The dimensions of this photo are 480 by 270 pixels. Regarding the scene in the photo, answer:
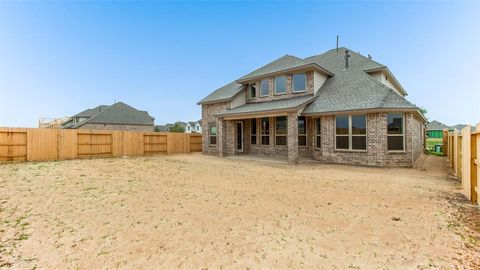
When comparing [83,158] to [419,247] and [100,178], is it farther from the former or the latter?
[419,247]

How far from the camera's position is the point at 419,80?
1157 inches

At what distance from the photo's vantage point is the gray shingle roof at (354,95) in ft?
37.1

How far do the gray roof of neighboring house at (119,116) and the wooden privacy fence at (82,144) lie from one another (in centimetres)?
2399

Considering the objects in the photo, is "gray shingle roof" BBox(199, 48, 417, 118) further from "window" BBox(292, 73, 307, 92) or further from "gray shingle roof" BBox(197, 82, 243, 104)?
"window" BBox(292, 73, 307, 92)

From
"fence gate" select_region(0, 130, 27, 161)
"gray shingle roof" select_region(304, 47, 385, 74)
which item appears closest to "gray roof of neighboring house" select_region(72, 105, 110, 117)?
"fence gate" select_region(0, 130, 27, 161)

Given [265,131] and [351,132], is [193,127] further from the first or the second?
[351,132]

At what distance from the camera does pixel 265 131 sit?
16.1 meters

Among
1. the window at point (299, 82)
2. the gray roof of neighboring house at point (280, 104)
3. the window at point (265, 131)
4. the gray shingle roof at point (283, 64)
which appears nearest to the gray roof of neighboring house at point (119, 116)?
the gray roof of neighboring house at point (280, 104)

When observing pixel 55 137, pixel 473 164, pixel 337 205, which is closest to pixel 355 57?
pixel 473 164

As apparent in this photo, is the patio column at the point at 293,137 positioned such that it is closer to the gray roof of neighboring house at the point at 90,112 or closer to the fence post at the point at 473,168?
the fence post at the point at 473,168

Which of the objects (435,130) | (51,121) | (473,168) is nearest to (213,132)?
(473,168)

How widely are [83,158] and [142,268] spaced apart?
51.4ft

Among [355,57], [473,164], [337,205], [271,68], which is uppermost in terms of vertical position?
[355,57]

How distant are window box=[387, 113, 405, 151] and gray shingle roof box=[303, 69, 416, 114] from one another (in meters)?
0.62
